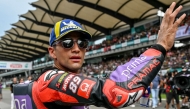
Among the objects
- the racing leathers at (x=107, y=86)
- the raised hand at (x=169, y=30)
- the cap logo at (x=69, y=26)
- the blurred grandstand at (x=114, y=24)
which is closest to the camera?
the racing leathers at (x=107, y=86)

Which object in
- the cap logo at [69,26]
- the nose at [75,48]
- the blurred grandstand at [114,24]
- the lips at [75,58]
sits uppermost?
the blurred grandstand at [114,24]

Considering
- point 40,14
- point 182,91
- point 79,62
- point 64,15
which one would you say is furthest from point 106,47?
point 79,62

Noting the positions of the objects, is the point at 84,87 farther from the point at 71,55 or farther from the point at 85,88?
the point at 71,55

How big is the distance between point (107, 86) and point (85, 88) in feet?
0.40

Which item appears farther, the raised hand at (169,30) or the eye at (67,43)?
the eye at (67,43)

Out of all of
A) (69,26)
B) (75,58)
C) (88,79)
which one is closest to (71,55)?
(75,58)

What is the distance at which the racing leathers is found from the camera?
1328 millimetres

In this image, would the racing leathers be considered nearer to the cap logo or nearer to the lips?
the lips

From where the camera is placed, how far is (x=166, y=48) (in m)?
1.47

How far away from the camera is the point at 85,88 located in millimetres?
1371

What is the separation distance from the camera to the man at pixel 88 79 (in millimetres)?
1337

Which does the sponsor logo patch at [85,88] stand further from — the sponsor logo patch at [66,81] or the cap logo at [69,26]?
the cap logo at [69,26]

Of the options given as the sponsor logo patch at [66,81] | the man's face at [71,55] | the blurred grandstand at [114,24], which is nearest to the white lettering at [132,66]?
the sponsor logo patch at [66,81]

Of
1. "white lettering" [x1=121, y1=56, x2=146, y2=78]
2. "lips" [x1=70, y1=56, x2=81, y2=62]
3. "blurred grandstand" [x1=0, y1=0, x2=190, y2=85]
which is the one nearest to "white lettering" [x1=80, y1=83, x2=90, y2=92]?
"white lettering" [x1=121, y1=56, x2=146, y2=78]
